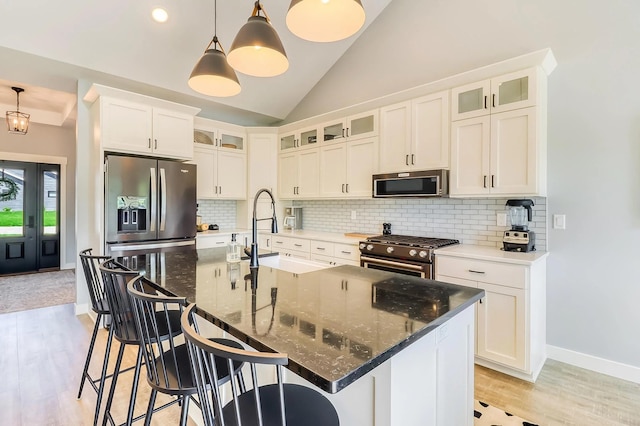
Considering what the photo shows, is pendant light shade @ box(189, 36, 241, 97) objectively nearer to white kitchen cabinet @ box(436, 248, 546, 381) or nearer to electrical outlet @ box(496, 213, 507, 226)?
white kitchen cabinet @ box(436, 248, 546, 381)

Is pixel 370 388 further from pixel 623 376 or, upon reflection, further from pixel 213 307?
pixel 623 376

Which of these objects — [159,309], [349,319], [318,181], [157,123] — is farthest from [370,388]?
[157,123]

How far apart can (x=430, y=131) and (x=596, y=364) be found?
2.37m

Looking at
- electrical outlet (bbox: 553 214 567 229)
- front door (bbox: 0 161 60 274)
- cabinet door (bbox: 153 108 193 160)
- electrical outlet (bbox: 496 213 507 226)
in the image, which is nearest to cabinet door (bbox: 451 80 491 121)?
electrical outlet (bbox: 496 213 507 226)

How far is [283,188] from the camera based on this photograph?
484cm

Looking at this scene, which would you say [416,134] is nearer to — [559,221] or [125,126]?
[559,221]

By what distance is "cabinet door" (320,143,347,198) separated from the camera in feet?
13.2

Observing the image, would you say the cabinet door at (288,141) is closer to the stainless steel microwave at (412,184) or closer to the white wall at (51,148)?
the stainless steel microwave at (412,184)

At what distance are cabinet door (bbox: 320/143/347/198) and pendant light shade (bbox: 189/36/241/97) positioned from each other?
75.0 inches

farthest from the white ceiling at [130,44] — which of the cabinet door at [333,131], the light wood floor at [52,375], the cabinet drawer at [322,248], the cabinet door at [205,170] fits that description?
the light wood floor at [52,375]

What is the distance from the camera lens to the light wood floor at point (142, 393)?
2037 millimetres

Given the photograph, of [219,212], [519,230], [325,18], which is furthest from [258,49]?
[219,212]

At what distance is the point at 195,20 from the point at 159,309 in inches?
115

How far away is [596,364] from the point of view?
259 cm
